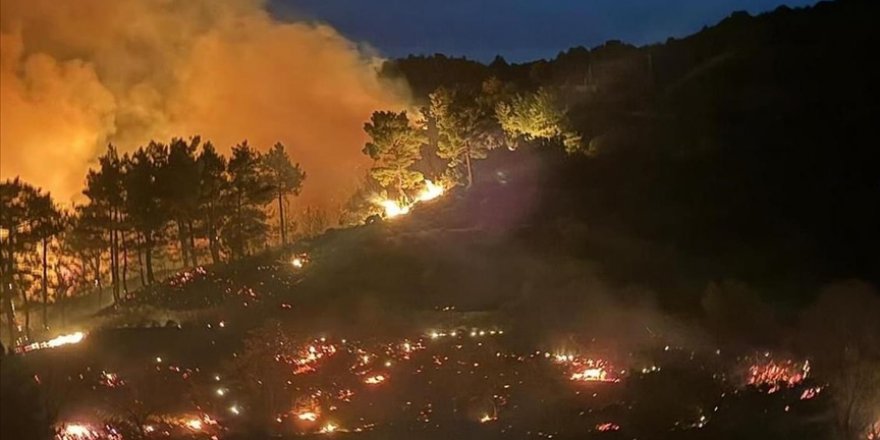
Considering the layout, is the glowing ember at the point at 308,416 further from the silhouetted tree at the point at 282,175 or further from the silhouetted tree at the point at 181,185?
the silhouetted tree at the point at 282,175

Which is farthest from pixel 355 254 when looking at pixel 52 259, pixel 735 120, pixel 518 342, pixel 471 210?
pixel 735 120

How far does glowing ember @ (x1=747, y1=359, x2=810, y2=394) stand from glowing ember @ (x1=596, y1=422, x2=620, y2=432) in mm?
1732

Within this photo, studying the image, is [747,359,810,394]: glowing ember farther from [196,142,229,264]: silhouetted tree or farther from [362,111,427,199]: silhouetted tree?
[362,111,427,199]: silhouetted tree

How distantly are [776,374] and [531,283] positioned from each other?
723cm

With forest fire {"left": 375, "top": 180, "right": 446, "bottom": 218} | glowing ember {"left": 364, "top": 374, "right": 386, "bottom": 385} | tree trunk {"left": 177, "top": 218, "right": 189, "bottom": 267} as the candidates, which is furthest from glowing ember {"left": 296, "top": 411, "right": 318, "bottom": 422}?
tree trunk {"left": 177, "top": 218, "right": 189, "bottom": 267}

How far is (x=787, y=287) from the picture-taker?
1928 centimetres

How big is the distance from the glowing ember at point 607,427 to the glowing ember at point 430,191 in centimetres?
1866

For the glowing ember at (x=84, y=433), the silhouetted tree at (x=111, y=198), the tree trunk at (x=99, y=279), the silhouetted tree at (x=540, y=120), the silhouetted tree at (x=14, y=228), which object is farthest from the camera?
the silhouetted tree at (x=540, y=120)

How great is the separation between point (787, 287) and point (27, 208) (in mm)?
13323

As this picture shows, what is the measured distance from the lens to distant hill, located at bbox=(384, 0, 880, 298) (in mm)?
22406

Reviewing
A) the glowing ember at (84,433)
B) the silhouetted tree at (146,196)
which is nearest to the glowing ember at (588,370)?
the glowing ember at (84,433)

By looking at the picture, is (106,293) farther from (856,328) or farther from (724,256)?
(856,328)

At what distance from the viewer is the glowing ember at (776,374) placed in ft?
37.0

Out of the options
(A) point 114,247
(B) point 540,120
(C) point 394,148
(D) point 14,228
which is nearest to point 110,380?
(D) point 14,228
